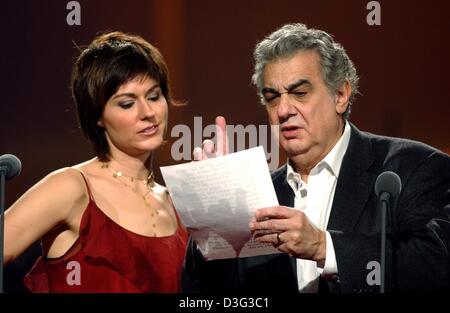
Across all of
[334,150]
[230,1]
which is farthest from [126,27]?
[334,150]

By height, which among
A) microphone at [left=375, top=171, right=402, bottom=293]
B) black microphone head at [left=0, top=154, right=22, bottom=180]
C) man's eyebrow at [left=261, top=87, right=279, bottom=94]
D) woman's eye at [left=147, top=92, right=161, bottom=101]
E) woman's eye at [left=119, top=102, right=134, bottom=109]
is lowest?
microphone at [left=375, top=171, right=402, bottom=293]

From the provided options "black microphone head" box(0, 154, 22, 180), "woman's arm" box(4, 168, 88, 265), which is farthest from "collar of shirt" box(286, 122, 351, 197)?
"black microphone head" box(0, 154, 22, 180)

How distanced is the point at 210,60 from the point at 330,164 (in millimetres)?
682

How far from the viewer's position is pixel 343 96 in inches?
102

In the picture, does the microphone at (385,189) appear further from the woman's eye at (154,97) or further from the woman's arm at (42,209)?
Answer: the woman's arm at (42,209)

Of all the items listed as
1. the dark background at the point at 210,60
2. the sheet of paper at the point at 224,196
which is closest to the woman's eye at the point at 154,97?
the dark background at the point at 210,60

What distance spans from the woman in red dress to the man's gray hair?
0.36 m

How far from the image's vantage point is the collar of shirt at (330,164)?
8.21 ft

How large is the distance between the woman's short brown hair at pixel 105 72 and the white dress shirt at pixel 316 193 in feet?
1.87

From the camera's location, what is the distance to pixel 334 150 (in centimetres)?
253

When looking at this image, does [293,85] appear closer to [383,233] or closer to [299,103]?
[299,103]

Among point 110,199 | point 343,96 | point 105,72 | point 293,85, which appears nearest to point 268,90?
point 293,85

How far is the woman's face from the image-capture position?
2.56 meters

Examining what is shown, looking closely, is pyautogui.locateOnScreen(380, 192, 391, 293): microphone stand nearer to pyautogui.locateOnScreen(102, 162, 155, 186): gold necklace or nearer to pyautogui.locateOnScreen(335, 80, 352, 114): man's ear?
pyautogui.locateOnScreen(335, 80, 352, 114): man's ear
